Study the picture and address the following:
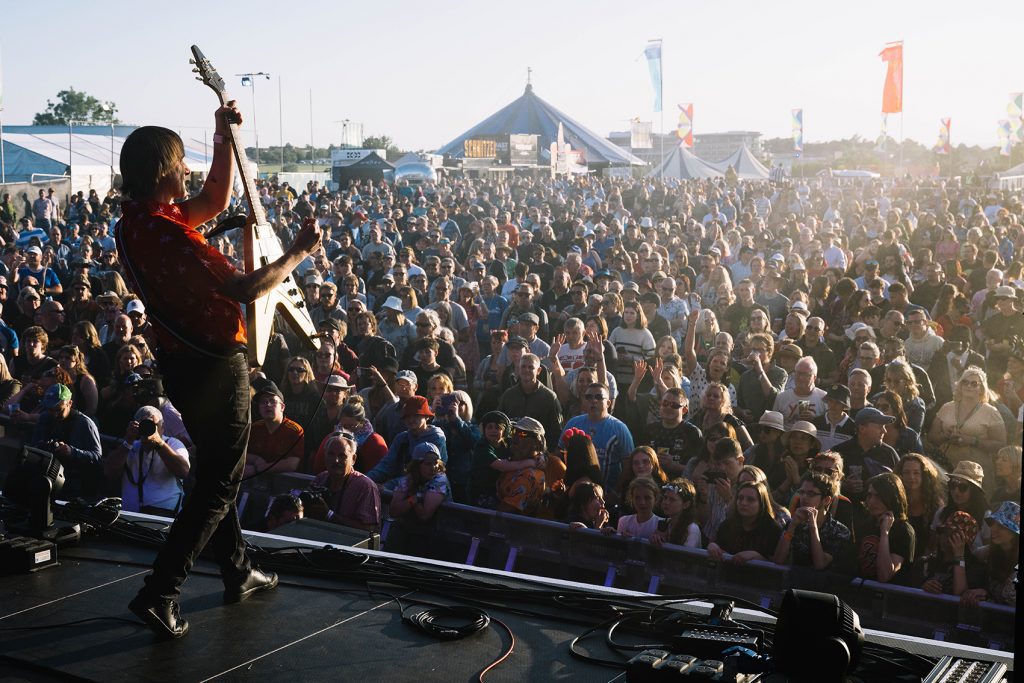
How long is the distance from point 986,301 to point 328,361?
213 inches

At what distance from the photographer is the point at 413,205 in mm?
25438

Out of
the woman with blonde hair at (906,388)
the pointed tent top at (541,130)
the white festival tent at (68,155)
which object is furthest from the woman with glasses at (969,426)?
the pointed tent top at (541,130)

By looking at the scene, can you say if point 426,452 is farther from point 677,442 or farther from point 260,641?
point 260,641

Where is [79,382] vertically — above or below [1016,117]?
below

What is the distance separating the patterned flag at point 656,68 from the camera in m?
33.4

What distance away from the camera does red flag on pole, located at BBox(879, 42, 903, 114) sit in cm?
2623

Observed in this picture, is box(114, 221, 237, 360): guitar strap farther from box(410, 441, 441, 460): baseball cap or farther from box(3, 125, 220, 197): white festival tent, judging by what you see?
box(3, 125, 220, 197): white festival tent

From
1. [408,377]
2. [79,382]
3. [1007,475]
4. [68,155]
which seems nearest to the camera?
[1007,475]

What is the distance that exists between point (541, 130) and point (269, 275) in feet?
133

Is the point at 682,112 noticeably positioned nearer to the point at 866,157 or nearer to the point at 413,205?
the point at 413,205

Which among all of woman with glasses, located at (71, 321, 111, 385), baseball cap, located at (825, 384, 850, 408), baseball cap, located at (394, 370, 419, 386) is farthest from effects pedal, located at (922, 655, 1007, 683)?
woman with glasses, located at (71, 321, 111, 385)

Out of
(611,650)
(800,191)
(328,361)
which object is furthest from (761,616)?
(800,191)

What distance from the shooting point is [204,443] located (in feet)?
9.90

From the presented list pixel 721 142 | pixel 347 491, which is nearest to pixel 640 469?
pixel 347 491
